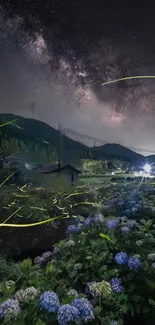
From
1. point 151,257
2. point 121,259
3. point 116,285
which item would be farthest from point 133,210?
point 116,285

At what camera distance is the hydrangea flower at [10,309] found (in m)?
1.90

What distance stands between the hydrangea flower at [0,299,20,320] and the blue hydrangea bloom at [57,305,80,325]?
0.93 ft

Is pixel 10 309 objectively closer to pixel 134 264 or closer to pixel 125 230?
pixel 134 264

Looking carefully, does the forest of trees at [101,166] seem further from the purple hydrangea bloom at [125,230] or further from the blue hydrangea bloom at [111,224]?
the purple hydrangea bloom at [125,230]

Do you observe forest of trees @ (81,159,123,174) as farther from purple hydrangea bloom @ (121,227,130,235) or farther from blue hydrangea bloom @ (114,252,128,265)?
blue hydrangea bloom @ (114,252,128,265)

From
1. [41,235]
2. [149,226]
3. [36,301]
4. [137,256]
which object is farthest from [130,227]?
[41,235]

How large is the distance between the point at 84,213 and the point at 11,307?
5.37 m

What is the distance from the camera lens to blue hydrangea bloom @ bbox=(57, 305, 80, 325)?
1892 millimetres

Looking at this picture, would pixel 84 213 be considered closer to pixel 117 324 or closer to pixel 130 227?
pixel 130 227

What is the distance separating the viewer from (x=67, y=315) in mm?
1890

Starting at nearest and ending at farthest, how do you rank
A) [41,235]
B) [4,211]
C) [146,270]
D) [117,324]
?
[117,324] < [146,270] < [41,235] < [4,211]

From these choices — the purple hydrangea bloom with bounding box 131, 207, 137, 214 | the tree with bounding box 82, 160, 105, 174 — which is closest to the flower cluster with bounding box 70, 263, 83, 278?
the purple hydrangea bloom with bounding box 131, 207, 137, 214

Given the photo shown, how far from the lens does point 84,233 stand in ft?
13.0

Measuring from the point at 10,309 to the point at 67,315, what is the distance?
381mm
